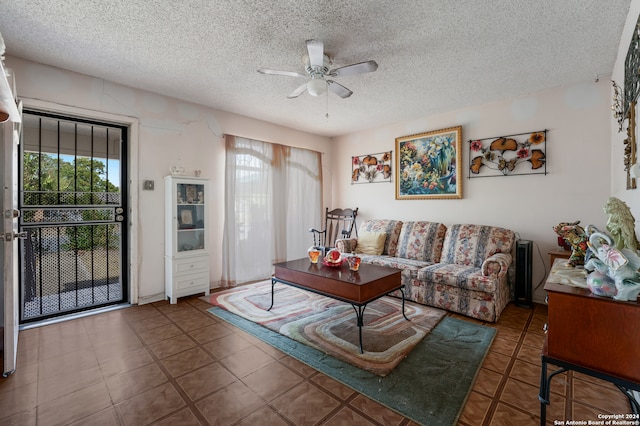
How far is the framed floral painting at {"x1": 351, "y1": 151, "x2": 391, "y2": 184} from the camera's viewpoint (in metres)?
4.82

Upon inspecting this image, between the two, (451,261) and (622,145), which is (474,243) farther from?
(622,145)

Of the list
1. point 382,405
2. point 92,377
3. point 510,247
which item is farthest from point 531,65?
point 92,377

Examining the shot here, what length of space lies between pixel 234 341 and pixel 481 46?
333cm

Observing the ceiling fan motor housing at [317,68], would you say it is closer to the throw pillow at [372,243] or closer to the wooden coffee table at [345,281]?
the wooden coffee table at [345,281]

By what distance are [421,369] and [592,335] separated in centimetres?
111

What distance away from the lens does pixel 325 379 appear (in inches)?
75.2

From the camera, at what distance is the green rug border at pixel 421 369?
1.63 metres

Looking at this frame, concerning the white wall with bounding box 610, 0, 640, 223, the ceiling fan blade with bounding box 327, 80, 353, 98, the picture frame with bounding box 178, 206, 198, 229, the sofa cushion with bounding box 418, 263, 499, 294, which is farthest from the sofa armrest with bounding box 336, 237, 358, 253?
the white wall with bounding box 610, 0, 640, 223

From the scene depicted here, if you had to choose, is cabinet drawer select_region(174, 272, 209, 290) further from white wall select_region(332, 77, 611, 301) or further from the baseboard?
white wall select_region(332, 77, 611, 301)

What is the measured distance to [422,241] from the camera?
3.96 m

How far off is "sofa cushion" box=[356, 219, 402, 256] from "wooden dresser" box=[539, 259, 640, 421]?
291cm

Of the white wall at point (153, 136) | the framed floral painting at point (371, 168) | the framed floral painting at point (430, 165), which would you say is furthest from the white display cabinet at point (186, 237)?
the framed floral painting at point (430, 165)

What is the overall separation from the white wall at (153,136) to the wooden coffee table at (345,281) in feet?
5.52

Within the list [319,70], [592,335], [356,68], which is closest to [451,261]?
[592,335]
